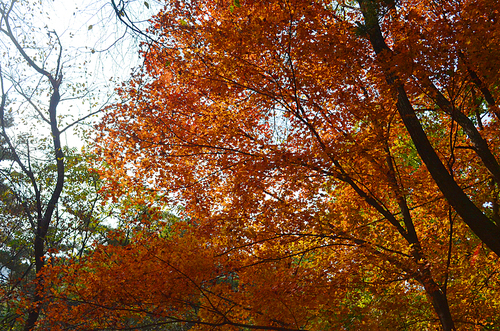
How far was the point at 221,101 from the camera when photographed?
7785mm

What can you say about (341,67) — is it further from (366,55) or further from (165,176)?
(165,176)

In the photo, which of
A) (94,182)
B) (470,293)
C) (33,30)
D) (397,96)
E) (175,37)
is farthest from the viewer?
(94,182)

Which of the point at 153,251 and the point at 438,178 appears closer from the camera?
the point at 438,178

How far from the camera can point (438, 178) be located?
4.82 m

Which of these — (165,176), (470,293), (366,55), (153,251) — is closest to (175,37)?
(165,176)

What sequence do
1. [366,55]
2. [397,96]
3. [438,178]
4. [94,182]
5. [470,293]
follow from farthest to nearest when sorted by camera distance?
[94,182], [470,293], [366,55], [397,96], [438,178]

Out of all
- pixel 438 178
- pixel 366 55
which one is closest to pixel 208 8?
pixel 366 55

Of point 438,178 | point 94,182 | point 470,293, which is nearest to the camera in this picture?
point 438,178

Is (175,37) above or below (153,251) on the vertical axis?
above

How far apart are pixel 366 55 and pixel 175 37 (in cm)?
400

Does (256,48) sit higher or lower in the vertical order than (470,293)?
higher

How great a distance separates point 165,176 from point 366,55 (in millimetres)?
5046

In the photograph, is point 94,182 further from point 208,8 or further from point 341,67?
point 341,67

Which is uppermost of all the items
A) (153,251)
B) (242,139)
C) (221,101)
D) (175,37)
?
(175,37)
